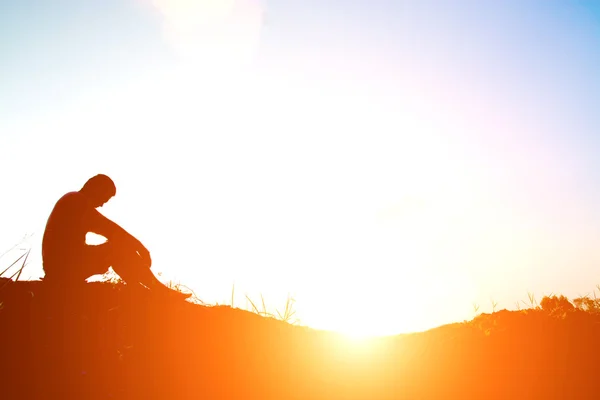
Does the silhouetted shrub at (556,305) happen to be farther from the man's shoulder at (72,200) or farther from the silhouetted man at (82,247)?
the man's shoulder at (72,200)

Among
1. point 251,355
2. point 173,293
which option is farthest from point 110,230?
point 251,355

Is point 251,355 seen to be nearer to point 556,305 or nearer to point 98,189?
point 98,189

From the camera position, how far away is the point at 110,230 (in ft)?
17.4

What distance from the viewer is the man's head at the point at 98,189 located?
18.2ft

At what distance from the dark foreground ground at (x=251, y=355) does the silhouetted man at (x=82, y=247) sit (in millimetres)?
350

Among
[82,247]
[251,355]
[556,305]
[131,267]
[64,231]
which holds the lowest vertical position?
[251,355]

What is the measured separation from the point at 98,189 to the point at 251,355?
3.31 m

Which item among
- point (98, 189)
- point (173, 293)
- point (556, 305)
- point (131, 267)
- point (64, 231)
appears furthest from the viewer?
point (556, 305)

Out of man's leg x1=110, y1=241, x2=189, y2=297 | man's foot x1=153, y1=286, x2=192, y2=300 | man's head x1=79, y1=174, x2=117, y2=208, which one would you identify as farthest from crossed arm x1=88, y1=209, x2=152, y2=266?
man's foot x1=153, y1=286, x2=192, y2=300

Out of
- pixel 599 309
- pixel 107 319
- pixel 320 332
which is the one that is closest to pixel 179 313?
pixel 107 319

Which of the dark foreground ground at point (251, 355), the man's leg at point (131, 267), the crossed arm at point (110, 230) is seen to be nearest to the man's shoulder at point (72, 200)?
the crossed arm at point (110, 230)

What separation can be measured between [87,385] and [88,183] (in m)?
2.78

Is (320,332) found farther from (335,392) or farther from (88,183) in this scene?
(88,183)

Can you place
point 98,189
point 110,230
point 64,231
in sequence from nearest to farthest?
point 64,231 < point 110,230 < point 98,189
